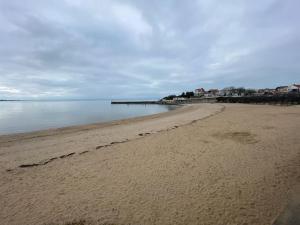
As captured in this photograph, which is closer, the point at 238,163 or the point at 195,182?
the point at 195,182

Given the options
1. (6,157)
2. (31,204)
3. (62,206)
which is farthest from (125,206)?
(6,157)

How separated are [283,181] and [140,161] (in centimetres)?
376

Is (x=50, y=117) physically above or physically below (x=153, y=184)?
below

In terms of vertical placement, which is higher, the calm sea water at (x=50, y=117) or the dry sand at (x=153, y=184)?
the dry sand at (x=153, y=184)

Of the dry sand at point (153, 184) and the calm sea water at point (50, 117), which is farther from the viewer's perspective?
the calm sea water at point (50, 117)

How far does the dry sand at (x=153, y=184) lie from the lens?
11.4 ft

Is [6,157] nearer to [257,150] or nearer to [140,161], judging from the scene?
[140,161]

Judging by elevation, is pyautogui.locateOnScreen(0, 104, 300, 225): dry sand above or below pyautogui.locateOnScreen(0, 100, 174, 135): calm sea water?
above

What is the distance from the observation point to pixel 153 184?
467 centimetres

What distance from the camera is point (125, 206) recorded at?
3.76 metres

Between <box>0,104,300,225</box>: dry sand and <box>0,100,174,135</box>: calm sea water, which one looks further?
<box>0,100,174,135</box>: calm sea water

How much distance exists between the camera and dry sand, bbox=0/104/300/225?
3473 mm

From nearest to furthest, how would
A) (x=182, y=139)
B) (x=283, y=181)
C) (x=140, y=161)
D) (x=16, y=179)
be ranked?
(x=283, y=181)
(x=16, y=179)
(x=140, y=161)
(x=182, y=139)

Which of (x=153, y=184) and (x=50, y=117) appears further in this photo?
(x=50, y=117)
